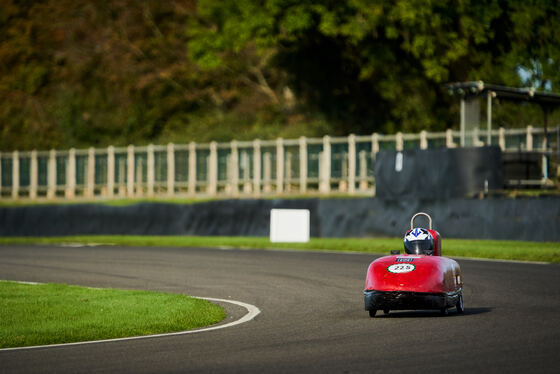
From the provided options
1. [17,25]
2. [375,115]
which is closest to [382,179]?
[375,115]

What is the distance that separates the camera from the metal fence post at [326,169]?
121 feet

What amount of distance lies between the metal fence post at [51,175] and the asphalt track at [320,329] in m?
22.5

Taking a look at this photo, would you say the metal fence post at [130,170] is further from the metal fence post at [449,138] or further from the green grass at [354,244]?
the metal fence post at [449,138]

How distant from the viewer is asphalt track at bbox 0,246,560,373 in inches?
384

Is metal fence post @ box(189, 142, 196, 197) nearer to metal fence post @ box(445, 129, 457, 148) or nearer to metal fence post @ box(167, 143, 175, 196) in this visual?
metal fence post @ box(167, 143, 175, 196)

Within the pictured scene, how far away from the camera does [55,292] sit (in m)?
16.7

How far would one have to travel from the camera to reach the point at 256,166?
127 ft

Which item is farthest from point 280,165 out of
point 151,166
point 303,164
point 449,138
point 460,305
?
point 460,305

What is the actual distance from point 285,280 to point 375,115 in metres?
27.1

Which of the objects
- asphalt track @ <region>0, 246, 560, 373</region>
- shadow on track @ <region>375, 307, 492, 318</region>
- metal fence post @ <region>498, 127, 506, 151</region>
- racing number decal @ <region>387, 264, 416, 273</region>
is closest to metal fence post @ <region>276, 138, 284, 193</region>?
A: metal fence post @ <region>498, 127, 506, 151</region>

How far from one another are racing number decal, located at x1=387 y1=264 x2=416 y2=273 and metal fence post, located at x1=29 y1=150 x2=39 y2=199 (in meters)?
33.1

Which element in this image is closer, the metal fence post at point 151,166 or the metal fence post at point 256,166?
the metal fence post at point 256,166

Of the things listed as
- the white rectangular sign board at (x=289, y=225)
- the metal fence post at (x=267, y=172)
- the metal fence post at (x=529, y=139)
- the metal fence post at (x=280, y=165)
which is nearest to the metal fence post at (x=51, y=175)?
the metal fence post at (x=267, y=172)

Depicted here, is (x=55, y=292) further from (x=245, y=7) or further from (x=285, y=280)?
(x=245, y=7)
